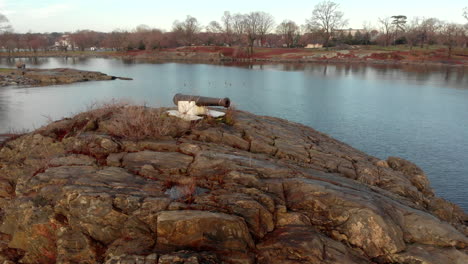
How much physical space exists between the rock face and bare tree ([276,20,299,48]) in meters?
138

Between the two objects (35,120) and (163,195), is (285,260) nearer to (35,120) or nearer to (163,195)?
(163,195)

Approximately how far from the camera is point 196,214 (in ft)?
22.0

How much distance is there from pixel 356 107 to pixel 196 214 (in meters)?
28.9

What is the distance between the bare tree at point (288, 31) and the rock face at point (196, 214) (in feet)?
453

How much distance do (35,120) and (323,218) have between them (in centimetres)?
2518

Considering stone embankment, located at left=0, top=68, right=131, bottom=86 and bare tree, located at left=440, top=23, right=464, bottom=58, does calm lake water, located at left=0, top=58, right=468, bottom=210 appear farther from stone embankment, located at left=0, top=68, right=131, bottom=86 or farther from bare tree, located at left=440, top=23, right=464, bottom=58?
bare tree, located at left=440, top=23, right=464, bottom=58

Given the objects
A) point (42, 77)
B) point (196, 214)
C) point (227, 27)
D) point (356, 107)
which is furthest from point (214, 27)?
point (196, 214)

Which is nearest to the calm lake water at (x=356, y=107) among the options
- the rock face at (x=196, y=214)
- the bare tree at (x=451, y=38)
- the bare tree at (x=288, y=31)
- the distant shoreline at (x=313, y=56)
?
the rock face at (x=196, y=214)

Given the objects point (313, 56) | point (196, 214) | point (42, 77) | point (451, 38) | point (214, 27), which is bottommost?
point (196, 214)

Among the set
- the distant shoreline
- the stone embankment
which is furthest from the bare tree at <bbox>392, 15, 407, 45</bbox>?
the stone embankment

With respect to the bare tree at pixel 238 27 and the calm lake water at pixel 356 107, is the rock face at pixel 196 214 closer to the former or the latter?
the calm lake water at pixel 356 107

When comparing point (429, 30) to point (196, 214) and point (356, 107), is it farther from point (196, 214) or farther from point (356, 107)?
point (196, 214)

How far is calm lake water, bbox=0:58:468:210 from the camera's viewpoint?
1983cm

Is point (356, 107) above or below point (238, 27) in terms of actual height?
below
